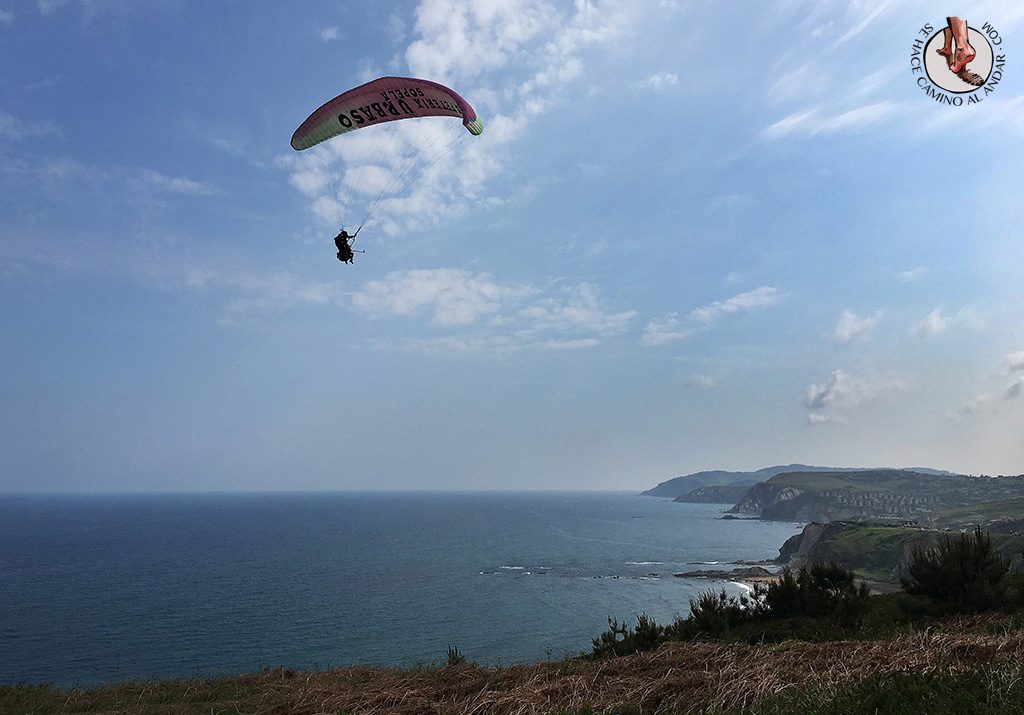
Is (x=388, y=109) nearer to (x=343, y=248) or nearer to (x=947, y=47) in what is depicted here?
(x=343, y=248)

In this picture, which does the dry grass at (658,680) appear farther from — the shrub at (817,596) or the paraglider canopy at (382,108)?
the paraglider canopy at (382,108)

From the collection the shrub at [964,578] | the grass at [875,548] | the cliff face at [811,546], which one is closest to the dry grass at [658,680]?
the shrub at [964,578]

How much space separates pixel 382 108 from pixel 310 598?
63315 millimetres

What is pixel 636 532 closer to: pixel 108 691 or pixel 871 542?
pixel 871 542

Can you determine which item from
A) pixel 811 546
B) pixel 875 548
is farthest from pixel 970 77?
pixel 811 546

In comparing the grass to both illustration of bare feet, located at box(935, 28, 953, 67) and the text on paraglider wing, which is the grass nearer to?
illustration of bare feet, located at box(935, 28, 953, 67)

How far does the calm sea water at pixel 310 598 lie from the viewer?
4609 centimetres

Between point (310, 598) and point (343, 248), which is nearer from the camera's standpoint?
point (343, 248)

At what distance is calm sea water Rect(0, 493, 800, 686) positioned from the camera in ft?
151

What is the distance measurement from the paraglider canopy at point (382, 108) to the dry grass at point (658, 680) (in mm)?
17716

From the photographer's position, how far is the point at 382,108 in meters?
21.2

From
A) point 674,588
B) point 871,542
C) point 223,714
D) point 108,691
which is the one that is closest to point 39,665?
point 108,691

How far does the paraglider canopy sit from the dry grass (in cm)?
1772

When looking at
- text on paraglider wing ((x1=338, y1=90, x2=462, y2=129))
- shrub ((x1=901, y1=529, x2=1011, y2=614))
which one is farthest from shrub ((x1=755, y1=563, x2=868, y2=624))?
text on paraglider wing ((x1=338, y1=90, x2=462, y2=129))
